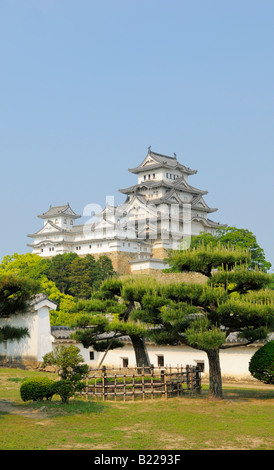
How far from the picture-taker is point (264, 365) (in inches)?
662

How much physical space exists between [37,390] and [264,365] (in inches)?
269

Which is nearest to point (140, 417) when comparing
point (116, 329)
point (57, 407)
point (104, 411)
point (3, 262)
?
point (104, 411)

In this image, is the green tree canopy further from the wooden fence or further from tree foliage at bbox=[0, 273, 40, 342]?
tree foliage at bbox=[0, 273, 40, 342]

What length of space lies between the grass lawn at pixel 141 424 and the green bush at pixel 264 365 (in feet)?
2.32

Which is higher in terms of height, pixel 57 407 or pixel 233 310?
pixel 233 310

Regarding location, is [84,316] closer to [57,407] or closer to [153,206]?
[57,407]

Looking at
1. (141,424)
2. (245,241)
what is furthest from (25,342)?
(245,241)

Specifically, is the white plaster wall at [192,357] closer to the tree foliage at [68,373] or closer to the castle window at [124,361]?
the castle window at [124,361]

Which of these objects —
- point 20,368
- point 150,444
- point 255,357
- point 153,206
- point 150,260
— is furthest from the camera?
point 153,206

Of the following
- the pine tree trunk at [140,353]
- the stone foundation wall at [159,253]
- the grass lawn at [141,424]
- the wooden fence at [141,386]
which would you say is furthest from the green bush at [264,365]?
the stone foundation wall at [159,253]

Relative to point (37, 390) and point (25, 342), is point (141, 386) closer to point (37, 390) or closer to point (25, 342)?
point (37, 390)

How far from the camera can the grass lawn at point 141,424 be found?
1080cm

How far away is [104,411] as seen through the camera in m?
14.9
